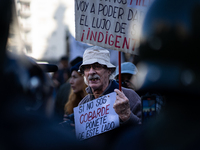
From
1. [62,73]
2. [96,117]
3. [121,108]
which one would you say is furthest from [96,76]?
[62,73]

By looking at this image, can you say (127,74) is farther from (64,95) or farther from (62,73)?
(62,73)

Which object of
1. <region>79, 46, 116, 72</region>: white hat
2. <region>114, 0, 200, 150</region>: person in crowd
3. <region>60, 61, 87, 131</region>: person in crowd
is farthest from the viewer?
<region>60, 61, 87, 131</region>: person in crowd

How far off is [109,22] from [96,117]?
84 centimetres

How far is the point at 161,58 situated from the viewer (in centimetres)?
197

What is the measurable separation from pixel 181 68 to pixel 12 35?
100 cm

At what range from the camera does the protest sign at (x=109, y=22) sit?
2.69 meters

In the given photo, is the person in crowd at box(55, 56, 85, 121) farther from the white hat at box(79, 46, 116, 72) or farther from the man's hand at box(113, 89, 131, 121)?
the man's hand at box(113, 89, 131, 121)

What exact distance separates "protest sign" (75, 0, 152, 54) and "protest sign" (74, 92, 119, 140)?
45 centimetres

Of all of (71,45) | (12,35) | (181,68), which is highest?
(12,35)

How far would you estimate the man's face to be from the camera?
3.25 meters

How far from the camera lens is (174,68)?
194cm

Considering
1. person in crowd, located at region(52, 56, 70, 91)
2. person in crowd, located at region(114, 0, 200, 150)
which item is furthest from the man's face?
person in crowd, located at region(52, 56, 70, 91)

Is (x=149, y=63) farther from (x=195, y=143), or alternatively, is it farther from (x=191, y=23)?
(x=195, y=143)

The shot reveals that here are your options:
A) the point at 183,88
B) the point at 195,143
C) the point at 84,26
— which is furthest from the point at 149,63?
the point at 84,26
